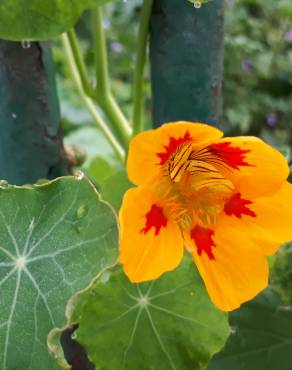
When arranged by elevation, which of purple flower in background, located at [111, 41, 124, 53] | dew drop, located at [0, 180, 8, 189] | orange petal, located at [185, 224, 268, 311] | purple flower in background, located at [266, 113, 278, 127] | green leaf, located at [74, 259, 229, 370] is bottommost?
purple flower in background, located at [266, 113, 278, 127]

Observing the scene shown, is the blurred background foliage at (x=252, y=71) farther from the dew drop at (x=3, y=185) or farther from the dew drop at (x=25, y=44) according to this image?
the dew drop at (x=3, y=185)

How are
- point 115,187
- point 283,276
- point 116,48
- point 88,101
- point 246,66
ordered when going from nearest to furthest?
point 115,187
point 283,276
point 88,101
point 116,48
point 246,66

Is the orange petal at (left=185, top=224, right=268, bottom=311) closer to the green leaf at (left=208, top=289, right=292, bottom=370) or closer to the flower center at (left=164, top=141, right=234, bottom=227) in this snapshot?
the flower center at (left=164, top=141, right=234, bottom=227)

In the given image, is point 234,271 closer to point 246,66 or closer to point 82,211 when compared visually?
point 82,211

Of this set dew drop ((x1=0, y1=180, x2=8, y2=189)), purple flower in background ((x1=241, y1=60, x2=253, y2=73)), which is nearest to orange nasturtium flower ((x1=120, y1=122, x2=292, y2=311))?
dew drop ((x1=0, y1=180, x2=8, y2=189))

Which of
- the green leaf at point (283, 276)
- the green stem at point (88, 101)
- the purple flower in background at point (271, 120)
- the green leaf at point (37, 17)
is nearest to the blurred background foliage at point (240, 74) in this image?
the purple flower in background at point (271, 120)

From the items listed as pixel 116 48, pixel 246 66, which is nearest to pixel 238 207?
pixel 116 48
